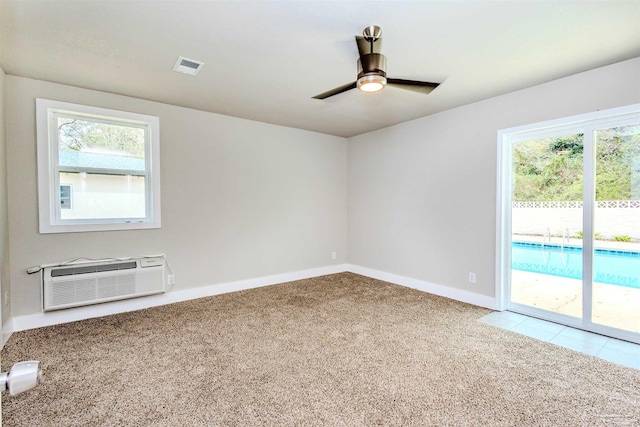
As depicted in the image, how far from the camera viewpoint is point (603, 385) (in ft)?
7.64

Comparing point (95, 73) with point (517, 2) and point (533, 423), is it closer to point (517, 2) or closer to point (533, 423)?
point (517, 2)

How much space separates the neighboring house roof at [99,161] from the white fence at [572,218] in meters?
4.42

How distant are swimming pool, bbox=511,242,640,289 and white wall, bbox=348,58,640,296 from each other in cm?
32

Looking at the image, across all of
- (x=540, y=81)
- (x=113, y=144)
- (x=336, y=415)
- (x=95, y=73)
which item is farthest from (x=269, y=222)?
(x=540, y=81)

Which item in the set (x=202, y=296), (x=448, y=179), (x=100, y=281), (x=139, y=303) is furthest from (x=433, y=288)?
(x=100, y=281)

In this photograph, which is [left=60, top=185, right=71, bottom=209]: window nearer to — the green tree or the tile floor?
the green tree

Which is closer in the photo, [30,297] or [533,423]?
[533,423]

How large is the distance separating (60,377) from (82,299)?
1.22 meters

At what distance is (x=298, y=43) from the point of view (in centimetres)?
261

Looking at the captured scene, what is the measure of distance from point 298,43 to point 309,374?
254 cm

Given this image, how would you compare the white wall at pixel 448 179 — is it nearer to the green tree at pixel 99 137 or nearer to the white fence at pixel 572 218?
the white fence at pixel 572 218

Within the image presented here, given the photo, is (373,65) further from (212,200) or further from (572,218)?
(212,200)

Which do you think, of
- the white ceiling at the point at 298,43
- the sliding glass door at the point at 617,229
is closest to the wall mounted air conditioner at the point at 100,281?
the white ceiling at the point at 298,43

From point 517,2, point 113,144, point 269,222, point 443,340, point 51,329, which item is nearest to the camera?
point 517,2
